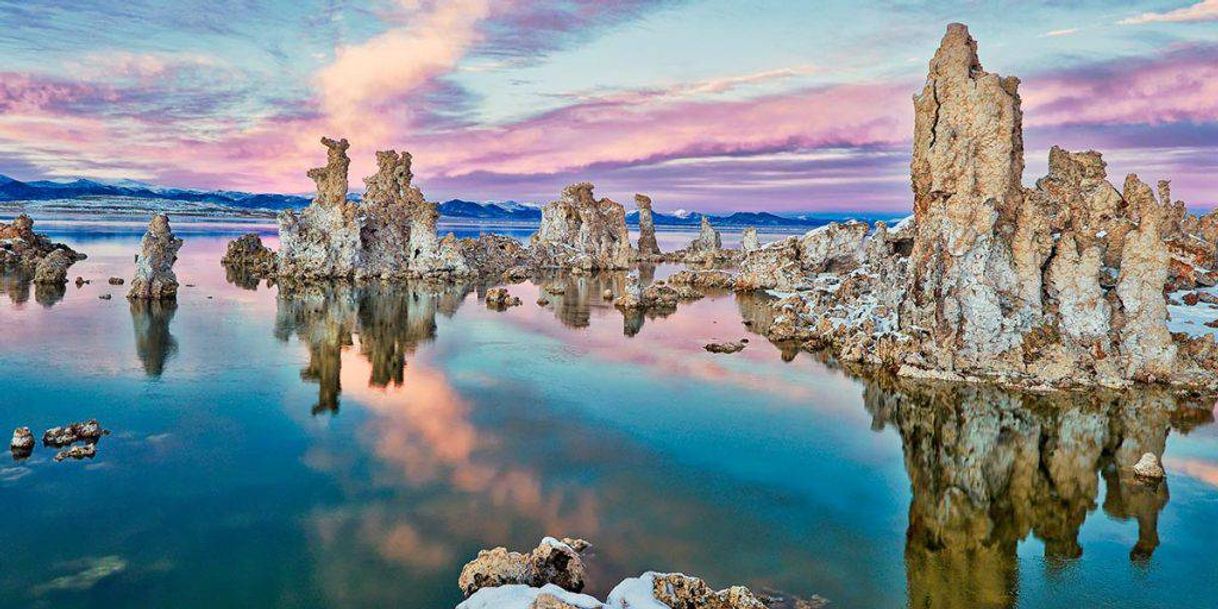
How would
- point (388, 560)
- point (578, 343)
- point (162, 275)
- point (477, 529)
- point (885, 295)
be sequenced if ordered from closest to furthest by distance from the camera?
point (388, 560)
point (477, 529)
point (885, 295)
point (578, 343)
point (162, 275)

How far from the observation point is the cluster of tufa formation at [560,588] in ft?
40.5

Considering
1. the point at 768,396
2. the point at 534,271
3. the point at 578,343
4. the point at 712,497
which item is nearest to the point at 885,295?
the point at 768,396

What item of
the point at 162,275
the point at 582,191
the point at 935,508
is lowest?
the point at 935,508

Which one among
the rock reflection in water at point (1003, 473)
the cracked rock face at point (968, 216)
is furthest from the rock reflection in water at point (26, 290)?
the cracked rock face at point (968, 216)

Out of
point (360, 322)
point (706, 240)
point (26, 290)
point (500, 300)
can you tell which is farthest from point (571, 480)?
point (706, 240)

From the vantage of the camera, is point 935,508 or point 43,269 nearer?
point 935,508

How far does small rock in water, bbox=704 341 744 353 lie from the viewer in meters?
41.2

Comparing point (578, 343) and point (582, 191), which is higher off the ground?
point (582, 191)

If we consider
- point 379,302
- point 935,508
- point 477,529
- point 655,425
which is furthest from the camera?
point 379,302

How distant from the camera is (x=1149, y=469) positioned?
2230 centimetres

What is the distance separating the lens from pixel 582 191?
3984 inches

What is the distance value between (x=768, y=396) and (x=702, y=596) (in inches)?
751

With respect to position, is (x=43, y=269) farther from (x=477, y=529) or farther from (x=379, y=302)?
(x=477, y=529)

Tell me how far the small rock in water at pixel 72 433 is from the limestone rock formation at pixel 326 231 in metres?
50.2
